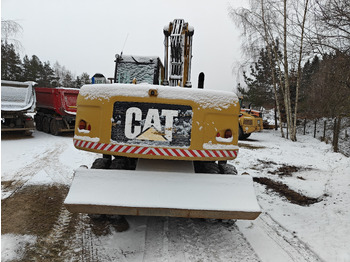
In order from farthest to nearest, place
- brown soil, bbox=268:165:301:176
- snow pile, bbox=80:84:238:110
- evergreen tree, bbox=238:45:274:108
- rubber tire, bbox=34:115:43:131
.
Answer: evergreen tree, bbox=238:45:274:108 → rubber tire, bbox=34:115:43:131 → brown soil, bbox=268:165:301:176 → snow pile, bbox=80:84:238:110

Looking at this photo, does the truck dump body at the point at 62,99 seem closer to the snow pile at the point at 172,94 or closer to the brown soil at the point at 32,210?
the brown soil at the point at 32,210

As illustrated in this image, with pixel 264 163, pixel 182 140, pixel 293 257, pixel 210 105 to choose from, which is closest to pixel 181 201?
pixel 182 140

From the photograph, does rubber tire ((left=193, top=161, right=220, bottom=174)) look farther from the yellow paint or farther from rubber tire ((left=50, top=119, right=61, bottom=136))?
rubber tire ((left=50, top=119, right=61, bottom=136))

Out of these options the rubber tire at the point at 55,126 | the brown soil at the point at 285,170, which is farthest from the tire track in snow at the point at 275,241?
the rubber tire at the point at 55,126

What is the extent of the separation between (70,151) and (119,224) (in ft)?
19.5

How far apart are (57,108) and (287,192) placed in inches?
423

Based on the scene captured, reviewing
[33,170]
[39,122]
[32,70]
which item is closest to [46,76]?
[32,70]

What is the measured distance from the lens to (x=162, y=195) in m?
2.65

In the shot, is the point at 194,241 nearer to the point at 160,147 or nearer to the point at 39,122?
the point at 160,147

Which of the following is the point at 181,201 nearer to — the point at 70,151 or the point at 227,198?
the point at 227,198

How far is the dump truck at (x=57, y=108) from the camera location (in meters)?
11.6

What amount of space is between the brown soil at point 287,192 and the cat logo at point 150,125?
3.12 m

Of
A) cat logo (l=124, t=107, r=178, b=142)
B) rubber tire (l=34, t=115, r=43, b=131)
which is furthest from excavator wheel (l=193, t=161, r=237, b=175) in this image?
rubber tire (l=34, t=115, r=43, b=131)

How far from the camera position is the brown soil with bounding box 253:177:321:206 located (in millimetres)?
4500
